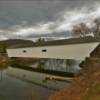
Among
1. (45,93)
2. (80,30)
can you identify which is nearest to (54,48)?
(45,93)

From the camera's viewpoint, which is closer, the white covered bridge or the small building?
the small building

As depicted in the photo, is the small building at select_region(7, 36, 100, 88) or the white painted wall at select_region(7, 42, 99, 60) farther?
the white painted wall at select_region(7, 42, 99, 60)

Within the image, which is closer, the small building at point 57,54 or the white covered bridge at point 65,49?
the small building at point 57,54

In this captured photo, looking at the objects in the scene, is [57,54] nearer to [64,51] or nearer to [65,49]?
[64,51]

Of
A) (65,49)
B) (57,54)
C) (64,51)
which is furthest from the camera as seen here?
(57,54)

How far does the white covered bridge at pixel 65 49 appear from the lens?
3231 centimetres

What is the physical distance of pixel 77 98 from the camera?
11.7m

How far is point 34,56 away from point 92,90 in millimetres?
28819

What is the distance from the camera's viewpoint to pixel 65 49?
34.6 metres

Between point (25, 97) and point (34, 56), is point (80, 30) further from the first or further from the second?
point (25, 97)

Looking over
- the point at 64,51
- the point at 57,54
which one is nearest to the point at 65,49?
the point at 64,51

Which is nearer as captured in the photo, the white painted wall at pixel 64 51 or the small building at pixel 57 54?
the small building at pixel 57 54

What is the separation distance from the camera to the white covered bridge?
32.3 m

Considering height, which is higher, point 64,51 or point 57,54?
point 64,51
